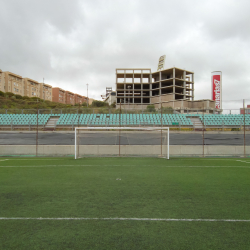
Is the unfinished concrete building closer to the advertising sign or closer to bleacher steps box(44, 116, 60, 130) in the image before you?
Result: the advertising sign

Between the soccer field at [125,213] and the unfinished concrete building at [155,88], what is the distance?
5938 centimetres

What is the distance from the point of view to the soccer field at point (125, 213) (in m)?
3.12

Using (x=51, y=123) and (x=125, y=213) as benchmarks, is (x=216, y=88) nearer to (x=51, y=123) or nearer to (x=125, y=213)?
(x=51, y=123)

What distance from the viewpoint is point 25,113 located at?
31688mm

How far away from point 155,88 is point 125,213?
227ft

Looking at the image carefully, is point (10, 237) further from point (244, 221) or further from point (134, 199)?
point (244, 221)

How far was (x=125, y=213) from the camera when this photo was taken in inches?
163

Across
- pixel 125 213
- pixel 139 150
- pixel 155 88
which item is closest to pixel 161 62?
pixel 155 88

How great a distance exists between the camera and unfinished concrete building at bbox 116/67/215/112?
218 ft

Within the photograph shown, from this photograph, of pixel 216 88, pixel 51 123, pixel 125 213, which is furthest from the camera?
pixel 216 88

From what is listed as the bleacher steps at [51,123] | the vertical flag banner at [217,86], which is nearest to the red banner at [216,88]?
the vertical flag banner at [217,86]

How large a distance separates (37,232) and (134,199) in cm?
230

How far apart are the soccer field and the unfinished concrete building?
5938cm

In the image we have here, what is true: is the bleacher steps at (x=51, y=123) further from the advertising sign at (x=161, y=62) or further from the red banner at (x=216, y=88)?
the red banner at (x=216, y=88)
